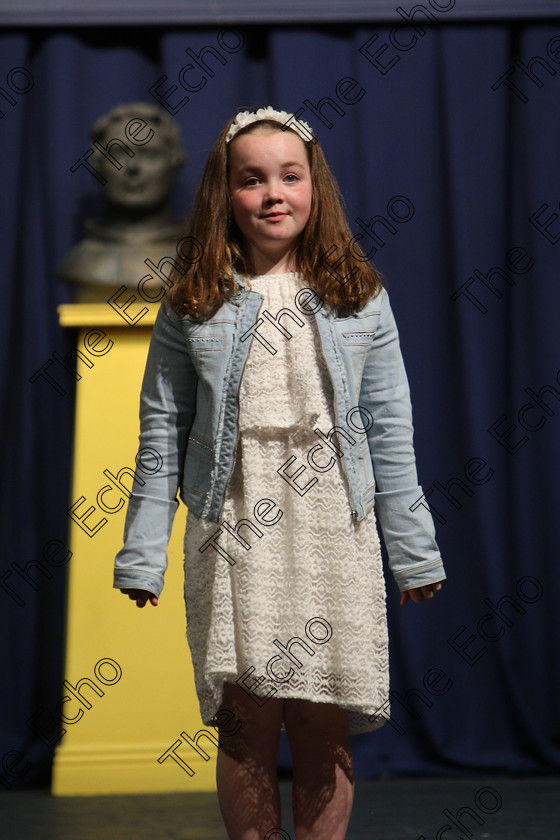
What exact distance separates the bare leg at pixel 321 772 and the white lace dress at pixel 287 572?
0.21ft

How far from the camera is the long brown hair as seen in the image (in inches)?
61.6

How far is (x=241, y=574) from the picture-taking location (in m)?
1.48

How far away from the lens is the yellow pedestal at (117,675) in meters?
2.44

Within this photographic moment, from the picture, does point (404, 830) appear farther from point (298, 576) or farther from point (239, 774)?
point (298, 576)

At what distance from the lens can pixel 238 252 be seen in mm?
1613

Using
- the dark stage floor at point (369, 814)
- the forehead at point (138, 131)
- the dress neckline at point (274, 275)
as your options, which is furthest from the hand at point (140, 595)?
the forehead at point (138, 131)

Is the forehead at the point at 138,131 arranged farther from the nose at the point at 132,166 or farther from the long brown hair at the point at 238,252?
the long brown hair at the point at 238,252

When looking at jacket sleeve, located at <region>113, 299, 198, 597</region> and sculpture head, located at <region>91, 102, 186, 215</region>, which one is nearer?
jacket sleeve, located at <region>113, 299, 198, 597</region>

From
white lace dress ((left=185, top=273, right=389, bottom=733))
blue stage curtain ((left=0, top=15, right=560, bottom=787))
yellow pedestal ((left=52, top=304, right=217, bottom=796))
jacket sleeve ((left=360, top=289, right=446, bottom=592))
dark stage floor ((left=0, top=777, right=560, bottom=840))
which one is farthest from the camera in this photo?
blue stage curtain ((left=0, top=15, right=560, bottom=787))

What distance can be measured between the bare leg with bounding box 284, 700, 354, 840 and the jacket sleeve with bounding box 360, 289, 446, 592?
0.23m

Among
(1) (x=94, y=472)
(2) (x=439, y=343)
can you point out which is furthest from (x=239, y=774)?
(2) (x=439, y=343)

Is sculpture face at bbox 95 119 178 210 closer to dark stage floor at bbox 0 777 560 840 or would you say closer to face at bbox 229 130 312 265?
face at bbox 229 130 312 265

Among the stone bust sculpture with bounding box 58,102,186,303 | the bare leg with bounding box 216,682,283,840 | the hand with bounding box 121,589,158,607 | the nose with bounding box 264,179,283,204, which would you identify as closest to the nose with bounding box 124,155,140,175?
the stone bust sculpture with bounding box 58,102,186,303

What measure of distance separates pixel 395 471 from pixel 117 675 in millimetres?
1134
